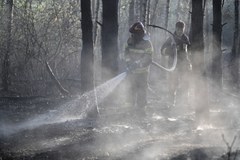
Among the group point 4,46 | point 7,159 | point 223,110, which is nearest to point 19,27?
point 4,46

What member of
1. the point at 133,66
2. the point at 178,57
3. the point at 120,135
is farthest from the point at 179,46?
the point at 120,135

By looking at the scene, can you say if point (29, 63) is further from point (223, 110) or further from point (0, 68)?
point (223, 110)

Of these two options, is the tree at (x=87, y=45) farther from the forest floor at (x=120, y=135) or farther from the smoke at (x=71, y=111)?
the forest floor at (x=120, y=135)

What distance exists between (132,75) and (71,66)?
7.50m

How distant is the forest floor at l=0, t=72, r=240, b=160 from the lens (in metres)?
6.26

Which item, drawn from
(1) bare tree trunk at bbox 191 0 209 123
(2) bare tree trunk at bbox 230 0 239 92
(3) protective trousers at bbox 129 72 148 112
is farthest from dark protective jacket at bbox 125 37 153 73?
(2) bare tree trunk at bbox 230 0 239 92

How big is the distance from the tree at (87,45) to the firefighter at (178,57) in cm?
299

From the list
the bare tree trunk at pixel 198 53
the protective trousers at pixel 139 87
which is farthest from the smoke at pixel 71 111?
the bare tree trunk at pixel 198 53

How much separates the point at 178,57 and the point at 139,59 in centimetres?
205

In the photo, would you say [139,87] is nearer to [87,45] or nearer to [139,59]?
[139,59]

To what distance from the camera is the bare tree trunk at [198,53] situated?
7977 mm

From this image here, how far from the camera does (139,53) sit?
9.74 m

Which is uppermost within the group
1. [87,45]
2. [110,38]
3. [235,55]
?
[110,38]

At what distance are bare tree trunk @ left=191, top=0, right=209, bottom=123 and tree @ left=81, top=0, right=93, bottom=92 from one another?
7.68 ft
